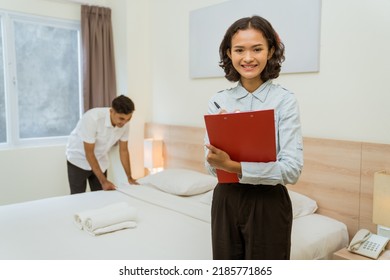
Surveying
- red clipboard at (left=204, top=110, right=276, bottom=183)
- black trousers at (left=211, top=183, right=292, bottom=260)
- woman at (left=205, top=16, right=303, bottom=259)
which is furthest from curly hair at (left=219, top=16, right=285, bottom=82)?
black trousers at (left=211, top=183, right=292, bottom=260)

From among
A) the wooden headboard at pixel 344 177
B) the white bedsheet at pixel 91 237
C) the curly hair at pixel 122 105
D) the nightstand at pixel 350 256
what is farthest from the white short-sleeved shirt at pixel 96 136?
the nightstand at pixel 350 256

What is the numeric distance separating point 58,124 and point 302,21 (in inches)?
88.8

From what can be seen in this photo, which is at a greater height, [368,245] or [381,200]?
[381,200]

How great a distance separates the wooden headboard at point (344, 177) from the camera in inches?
77.7

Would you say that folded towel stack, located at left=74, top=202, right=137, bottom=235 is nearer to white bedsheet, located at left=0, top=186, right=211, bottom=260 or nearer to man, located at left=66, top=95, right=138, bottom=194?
white bedsheet, located at left=0, top=186, right=211, bottom=260

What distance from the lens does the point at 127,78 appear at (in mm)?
3340

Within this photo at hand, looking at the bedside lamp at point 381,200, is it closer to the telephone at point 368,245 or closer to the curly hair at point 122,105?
the telephone at point 368,245

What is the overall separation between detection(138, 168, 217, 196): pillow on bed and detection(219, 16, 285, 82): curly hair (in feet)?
4.50

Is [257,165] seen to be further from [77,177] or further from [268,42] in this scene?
[77,177]

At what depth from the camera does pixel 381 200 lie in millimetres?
1790

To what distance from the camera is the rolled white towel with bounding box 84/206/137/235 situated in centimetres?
178

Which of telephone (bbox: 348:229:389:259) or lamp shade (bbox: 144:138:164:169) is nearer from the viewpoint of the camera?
telephone (bbox: 348:229:389:259)

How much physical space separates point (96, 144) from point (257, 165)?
1.86 meters

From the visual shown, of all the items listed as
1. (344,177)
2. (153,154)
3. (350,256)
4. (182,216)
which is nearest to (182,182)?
(182,216)
